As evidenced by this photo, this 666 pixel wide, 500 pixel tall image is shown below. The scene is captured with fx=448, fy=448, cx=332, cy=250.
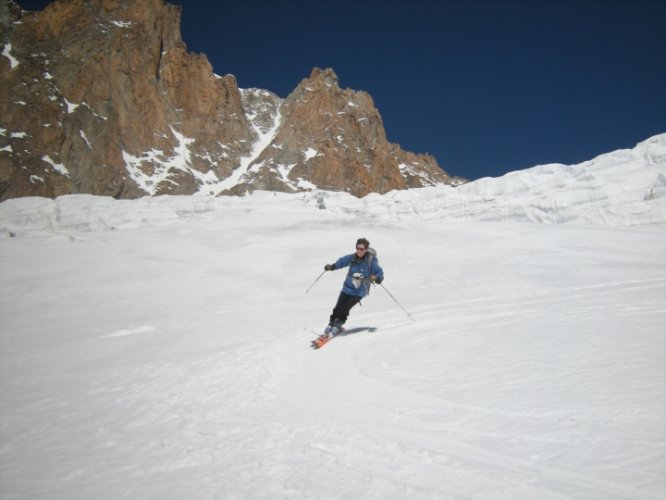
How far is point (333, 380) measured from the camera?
215 inches

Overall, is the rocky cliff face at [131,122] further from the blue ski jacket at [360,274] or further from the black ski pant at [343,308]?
the black ski pant at [343,308]

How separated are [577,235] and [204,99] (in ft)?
601

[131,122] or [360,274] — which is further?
[131,122]

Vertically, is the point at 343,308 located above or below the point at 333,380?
above

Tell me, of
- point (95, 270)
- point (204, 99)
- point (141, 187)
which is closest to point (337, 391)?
point (95, 270)

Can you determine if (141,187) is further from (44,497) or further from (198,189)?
(44,497)

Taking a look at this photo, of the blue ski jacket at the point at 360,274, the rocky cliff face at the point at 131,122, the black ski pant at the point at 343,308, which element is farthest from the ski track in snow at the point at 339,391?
the rocky cliff face at the point at 131,122

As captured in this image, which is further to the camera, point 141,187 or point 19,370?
point 141,187

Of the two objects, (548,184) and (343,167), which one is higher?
(343,167)

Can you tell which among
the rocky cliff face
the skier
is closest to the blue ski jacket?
the skier

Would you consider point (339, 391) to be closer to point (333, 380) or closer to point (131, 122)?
point (333, 380)

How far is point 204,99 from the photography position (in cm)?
18162

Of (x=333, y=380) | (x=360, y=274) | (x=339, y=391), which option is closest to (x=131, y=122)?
(x=360, y=274)

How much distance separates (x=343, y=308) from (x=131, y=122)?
16950cm
